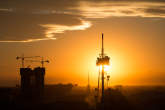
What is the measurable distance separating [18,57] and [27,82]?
49182 mm

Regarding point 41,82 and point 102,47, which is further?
point 41,82

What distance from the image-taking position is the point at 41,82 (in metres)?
150

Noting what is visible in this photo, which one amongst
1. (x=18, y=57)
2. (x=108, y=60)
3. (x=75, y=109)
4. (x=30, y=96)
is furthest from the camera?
(x=18, y=57)

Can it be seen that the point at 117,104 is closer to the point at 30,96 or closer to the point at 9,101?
the point at 9,101

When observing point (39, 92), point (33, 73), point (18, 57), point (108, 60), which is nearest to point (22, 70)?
point (33, 73)

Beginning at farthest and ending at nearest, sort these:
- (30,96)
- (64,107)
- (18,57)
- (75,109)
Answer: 1. (18,57)
2. (30,96)
3. (64,107)
4. (75,109)

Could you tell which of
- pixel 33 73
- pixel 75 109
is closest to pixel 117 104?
pixel 75 109

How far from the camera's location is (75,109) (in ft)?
254

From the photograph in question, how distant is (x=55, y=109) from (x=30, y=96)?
63050 mm

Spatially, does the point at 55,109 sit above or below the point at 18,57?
below

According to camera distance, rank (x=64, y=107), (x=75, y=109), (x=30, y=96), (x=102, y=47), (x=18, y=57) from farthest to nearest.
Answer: (x=18, y=57)
(x=30, y=96)
(x=102, y=47)
(x=64, y=107)
(x=75, y=109)

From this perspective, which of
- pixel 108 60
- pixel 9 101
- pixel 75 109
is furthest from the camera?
pixel 108 60

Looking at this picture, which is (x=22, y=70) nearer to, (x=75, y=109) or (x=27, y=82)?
(x=27, y=82)

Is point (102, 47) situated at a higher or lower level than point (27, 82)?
higher
